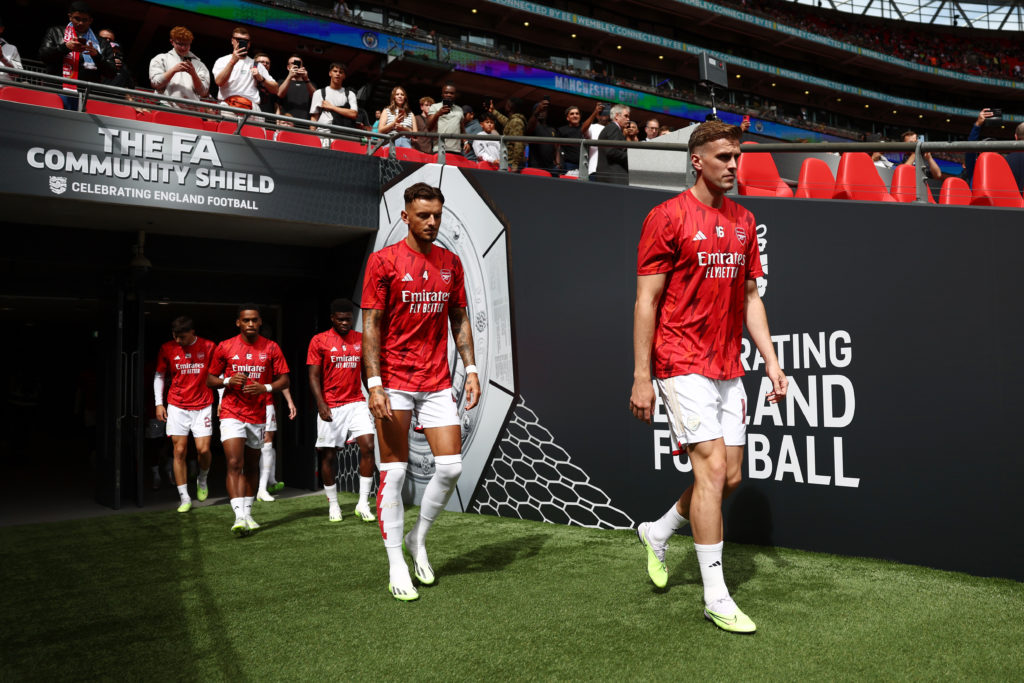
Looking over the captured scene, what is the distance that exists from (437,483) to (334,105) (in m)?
6.63

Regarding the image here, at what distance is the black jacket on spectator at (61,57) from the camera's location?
7088 millimetres

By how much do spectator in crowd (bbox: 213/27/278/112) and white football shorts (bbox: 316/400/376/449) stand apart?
3.89 metres

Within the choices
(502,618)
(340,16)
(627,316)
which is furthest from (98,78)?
(340,16)

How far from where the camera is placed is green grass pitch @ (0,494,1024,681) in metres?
2.52

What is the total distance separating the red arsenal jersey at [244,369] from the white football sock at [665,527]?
376cm

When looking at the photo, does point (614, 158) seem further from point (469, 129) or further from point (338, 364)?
point (469, 129)

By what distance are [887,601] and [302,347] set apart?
733 cm

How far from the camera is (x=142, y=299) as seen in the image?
319 inches

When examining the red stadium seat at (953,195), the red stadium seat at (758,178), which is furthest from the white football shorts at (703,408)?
the red stadium seat at (758,178)

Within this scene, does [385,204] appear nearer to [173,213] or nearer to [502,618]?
[173,213]

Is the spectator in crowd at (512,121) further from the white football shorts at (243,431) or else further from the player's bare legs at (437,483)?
the player's bare legs at (437,483)

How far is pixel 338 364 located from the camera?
21.1 ft

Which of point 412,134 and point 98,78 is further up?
point 98,78

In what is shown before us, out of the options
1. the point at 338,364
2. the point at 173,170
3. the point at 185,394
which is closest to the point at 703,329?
the point at 338,364
